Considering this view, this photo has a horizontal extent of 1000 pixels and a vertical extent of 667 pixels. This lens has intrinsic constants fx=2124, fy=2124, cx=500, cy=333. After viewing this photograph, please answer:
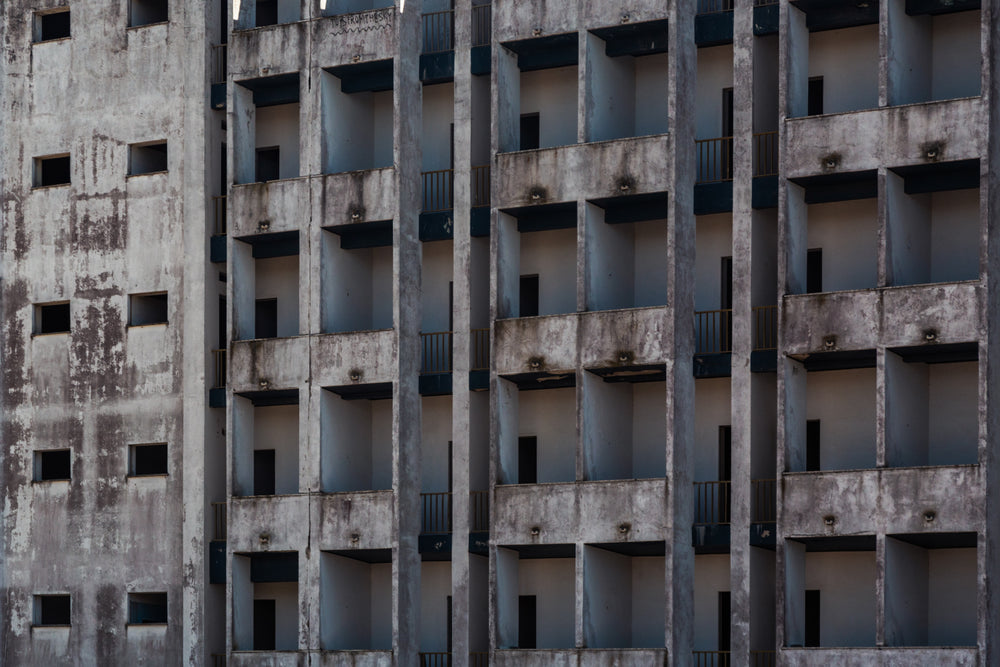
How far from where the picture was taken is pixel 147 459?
2180 inches

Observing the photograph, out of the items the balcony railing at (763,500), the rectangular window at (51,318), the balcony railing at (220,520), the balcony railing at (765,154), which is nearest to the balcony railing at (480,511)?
the balcony railing at (763,500)

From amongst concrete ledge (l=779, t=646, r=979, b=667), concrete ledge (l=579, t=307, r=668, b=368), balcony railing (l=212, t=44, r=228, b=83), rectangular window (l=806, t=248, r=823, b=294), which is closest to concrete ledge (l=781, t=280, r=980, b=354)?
rectangular window (l=806, t=248, r=823, b=294)

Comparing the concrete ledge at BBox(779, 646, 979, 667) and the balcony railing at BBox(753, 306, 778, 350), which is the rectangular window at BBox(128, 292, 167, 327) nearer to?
the balcony railing at BBox(753, 306, 778, 350)

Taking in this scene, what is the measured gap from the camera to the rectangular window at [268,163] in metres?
56.4

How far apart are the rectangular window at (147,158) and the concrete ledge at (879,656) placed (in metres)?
21.5

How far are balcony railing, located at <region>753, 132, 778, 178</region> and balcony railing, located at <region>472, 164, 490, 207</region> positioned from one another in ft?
22.5

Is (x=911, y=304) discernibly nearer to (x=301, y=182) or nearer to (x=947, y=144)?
(x=947, y=144)

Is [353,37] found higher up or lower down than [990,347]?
higher up

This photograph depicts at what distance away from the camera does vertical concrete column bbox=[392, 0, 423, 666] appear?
51281 mm

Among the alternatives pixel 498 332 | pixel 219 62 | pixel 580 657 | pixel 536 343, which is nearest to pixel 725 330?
pixel 536 343

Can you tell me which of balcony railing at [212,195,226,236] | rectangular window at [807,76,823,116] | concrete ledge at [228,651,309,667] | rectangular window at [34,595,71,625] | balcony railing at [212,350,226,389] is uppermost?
rectangular window at [807,76,823,116]

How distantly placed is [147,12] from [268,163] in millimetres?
5579

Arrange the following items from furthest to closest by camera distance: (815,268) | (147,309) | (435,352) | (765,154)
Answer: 1. (147,309)
2. (435,352)
3. (815,268)
4. (765,154)

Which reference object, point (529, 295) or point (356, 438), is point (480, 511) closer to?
point (356, 438)
